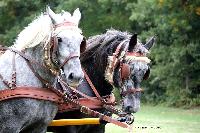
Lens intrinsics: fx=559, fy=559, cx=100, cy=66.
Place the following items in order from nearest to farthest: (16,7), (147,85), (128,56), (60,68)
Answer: (60,68), (128,56), (147,85), (16,7)

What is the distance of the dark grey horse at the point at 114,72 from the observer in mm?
6980

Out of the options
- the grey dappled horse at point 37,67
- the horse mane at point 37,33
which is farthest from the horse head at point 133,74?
the horse mane at point 37,33

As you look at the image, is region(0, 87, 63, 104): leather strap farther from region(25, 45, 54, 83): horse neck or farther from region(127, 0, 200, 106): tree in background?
region(127, 0, 200, 106): tree in background

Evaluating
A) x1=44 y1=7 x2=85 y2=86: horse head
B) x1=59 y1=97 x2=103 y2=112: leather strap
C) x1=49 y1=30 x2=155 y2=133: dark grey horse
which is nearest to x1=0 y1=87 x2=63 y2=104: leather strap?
x1=44 y1=7 x2=85 y2=86: horse head

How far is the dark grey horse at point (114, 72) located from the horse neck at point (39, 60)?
3.77ft

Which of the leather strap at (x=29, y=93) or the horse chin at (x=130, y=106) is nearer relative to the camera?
the leather strap at (x=29, y=93)

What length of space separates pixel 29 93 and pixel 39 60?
389 mm

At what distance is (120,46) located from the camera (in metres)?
7.27

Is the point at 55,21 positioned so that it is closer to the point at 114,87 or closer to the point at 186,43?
the point at 114,87

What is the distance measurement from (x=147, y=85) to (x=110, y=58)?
75.1ft

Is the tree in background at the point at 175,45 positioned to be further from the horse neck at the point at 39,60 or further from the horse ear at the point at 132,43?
the horse neck at the point at 39,60

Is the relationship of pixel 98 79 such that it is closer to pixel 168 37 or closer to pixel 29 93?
pixel 29 93

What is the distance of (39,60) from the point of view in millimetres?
6113

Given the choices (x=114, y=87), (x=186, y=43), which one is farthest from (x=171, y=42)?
(x=114, y=87)
